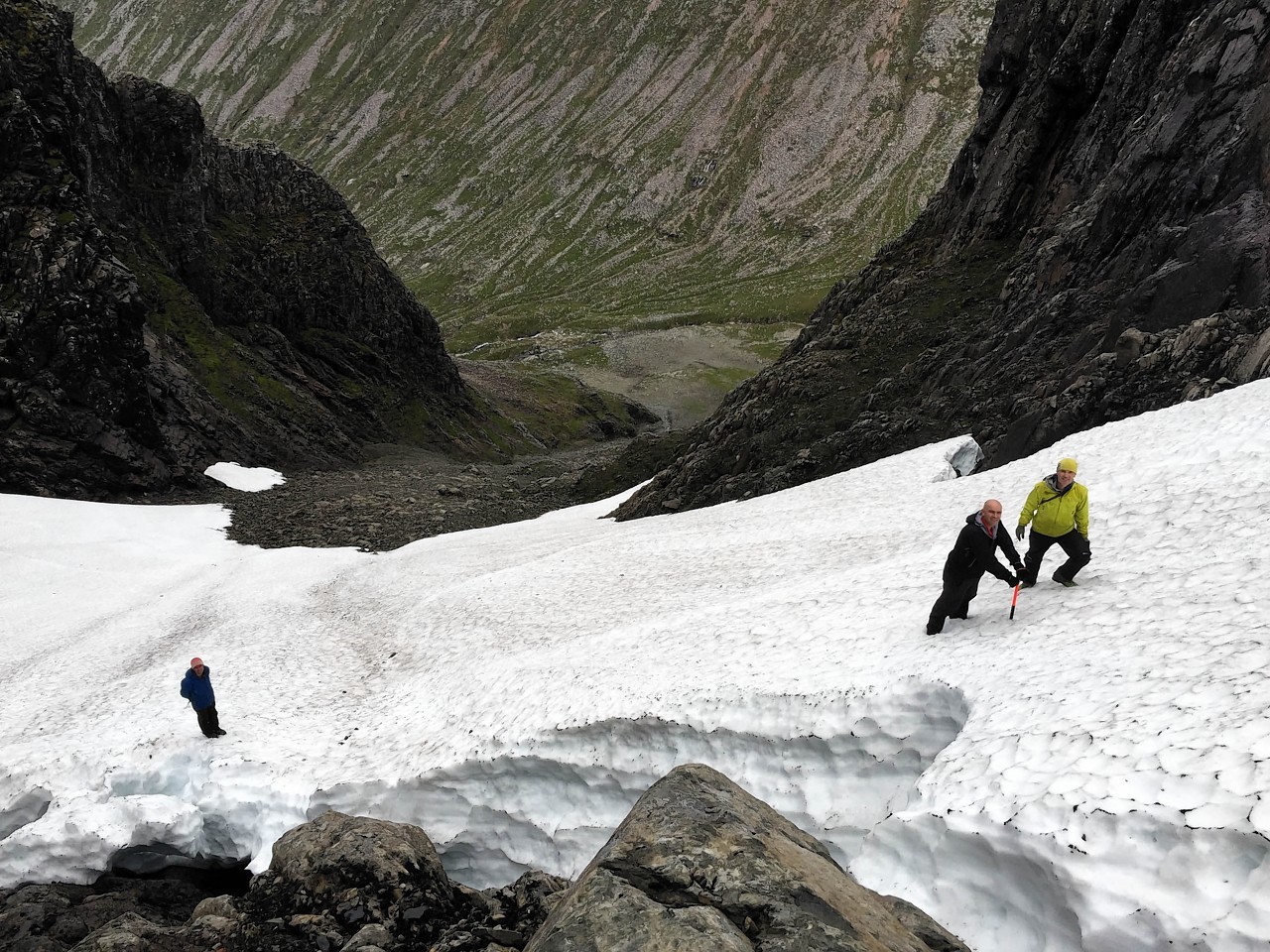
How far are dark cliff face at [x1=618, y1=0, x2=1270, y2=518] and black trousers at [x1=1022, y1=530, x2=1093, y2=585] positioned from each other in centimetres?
1377

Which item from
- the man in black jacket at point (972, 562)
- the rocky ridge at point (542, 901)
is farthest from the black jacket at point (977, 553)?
the rocky ridge at point (542, 901)

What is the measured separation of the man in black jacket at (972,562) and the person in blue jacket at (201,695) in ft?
57.7

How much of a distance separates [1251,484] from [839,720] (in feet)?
35.1

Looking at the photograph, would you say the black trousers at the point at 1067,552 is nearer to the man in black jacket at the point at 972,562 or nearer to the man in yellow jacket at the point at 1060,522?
the man in yellow jacket at the point at 1060,522

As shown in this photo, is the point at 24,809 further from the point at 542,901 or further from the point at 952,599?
the point at 952,599

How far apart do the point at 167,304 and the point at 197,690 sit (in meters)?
70.5

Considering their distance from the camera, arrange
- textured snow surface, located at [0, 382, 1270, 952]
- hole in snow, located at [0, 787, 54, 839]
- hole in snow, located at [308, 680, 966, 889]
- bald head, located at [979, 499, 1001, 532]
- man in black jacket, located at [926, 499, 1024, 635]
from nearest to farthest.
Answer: textured snow surface, located at [0, 382, 1270, 952], hole in snow, located at [308, 680, 966, 889], bald head, located at [979, 499, 1001, 532], man in black jacket, located at [926, 499, 1024, 635], hole in snow, located at [0, 787, 54, 839]

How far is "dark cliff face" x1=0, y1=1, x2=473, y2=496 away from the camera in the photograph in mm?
51000

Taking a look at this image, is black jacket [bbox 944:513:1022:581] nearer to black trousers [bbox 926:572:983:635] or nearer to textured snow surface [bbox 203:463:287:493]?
black trousers [bbox 926:572:983:635]

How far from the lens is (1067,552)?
46.0ft

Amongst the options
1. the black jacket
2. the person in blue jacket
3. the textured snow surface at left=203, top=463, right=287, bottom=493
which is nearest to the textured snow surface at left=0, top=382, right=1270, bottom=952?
the person in blue jacket

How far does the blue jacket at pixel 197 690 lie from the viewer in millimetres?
18592

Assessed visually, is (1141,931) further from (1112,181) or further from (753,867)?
(1112,181)

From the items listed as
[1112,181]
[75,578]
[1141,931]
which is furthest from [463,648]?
[1112,181]
